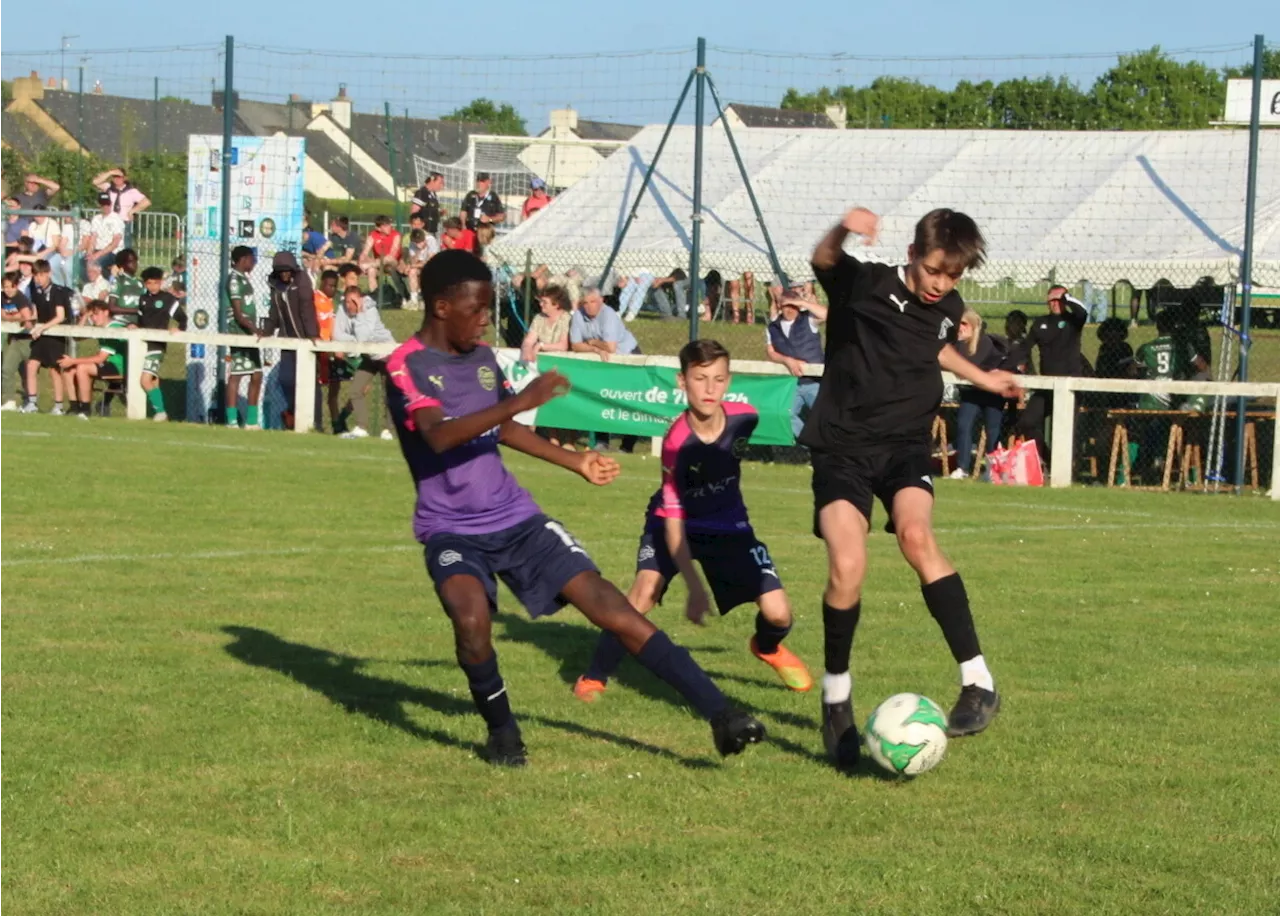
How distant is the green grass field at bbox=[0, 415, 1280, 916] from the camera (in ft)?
17.0

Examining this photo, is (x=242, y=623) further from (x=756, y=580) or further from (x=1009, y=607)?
(x=1009, y=607)

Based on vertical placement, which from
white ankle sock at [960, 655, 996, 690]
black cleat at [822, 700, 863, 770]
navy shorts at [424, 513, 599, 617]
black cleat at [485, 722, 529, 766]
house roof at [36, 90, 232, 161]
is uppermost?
house roof at [36, 90, 232, 161]

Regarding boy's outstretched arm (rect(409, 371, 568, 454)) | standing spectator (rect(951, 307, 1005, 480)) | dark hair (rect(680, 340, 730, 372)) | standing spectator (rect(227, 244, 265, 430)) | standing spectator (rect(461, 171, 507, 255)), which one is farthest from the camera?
standing spectator (rect(461, 171, 507, 255))

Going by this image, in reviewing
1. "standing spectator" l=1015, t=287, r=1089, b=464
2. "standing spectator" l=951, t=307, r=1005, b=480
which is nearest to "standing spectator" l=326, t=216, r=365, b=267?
"standing spectator" l=951, t=307, r=1005, b=480

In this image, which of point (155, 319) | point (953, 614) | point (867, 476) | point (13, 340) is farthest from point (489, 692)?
point (13, 340)

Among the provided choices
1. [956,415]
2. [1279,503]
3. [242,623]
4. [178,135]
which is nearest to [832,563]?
[242,623]

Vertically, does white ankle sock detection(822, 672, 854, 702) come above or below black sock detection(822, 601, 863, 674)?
below

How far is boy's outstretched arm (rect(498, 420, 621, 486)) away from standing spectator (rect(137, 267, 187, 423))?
1679cm

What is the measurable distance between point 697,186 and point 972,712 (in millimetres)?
13743

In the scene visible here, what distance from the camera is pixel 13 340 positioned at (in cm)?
2342

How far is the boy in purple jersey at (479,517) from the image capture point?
6426mm

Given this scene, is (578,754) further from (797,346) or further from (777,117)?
(777,117)

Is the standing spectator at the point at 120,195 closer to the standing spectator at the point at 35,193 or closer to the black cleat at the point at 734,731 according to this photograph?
the standing spectator at the point at 35,193

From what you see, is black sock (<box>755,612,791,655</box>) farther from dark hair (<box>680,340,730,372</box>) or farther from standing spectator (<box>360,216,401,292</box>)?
standing spectator (<box>360,216,401,292</box>)
